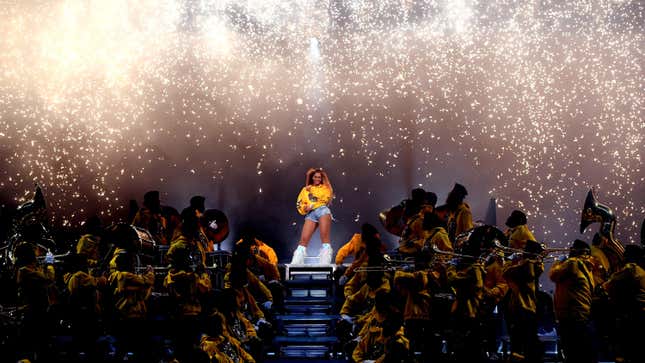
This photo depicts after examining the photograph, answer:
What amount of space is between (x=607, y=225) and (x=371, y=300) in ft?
9.86

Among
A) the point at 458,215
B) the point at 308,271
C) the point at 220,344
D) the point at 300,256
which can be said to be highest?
the point at 458,215

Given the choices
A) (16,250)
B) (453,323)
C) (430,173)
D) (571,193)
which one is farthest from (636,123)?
(16,250)

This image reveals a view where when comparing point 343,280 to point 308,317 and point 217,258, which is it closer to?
point 308,317

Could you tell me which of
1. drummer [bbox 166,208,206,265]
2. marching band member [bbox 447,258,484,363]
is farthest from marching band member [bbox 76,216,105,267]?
marching band member [bbox 447,258,484,363]

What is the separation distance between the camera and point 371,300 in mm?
8852

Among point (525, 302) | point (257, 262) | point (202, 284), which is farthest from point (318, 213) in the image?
point (525, 302)

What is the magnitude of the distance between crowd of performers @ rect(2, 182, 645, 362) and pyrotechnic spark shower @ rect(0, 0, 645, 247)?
5.70 metres

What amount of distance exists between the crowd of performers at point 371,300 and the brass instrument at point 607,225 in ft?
0.07

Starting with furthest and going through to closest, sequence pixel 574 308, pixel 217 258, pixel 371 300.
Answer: pixel 217 258 < pixel 371 300 < pixel 574 308

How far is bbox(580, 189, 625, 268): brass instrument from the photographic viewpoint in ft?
29.9

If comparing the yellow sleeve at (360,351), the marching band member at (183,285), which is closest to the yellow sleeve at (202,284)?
the marching band member at (183,285)

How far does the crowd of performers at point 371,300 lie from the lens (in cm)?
796

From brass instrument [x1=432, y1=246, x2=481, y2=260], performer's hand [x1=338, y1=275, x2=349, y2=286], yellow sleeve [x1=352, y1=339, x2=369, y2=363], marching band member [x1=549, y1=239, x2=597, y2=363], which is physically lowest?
yellow sleeve [x1=352, y1=339, x2=369, y2=363]

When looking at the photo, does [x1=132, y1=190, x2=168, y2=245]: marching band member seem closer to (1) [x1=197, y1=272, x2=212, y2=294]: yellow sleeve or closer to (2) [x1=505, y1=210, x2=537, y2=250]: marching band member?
(1) [x1=197, y1=272, x2=212, y2=294]: yellow sleeve
